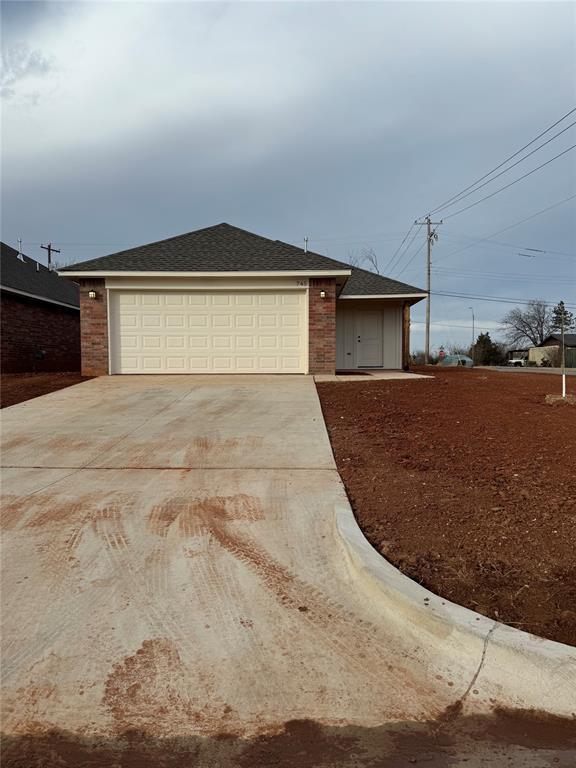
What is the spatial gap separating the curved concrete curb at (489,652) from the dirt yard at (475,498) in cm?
15

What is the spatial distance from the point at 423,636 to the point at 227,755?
1.21 m

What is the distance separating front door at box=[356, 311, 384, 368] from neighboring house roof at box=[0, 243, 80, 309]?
37.0ft

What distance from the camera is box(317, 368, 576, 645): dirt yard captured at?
295 centimetres

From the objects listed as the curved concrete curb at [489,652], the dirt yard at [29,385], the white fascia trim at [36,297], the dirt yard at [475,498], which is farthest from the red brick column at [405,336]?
the curved concrete curb at [489,652]

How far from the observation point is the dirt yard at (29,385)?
33.3 ft

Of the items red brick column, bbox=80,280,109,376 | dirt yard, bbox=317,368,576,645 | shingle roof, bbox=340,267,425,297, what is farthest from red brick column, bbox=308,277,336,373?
red brick column, bbox=80,280,109,376

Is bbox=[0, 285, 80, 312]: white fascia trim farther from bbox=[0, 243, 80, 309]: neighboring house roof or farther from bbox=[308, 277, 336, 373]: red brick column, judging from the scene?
bbox=[308, 277, 336, 373]: red brick column

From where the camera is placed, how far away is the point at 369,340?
17.9m

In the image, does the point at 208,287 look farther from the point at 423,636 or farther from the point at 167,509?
the point at 423,636

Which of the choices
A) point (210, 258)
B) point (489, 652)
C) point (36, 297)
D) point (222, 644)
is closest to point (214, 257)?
point (210, 258)

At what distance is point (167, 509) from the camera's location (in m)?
4.51

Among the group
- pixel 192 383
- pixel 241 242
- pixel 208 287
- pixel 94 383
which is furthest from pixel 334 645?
pixel 241 242

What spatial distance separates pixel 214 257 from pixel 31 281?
8.44 metres

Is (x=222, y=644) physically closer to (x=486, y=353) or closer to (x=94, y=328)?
(x=94, y=328)
